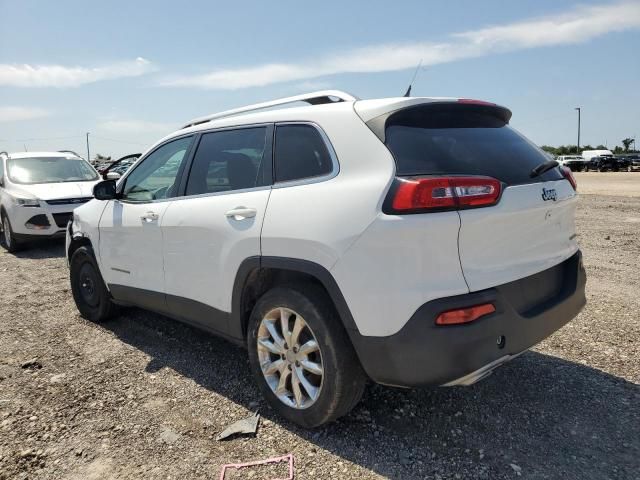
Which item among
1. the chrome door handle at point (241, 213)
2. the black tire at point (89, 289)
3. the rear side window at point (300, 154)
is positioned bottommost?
the black tire at point (89, 289)

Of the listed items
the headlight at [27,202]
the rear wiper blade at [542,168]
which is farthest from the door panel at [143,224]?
the headlight at [27,202]

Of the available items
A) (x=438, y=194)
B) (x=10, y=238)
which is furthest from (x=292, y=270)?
(x=10, y=238)

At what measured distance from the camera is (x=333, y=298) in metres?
2.56

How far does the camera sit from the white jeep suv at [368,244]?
2340 mm

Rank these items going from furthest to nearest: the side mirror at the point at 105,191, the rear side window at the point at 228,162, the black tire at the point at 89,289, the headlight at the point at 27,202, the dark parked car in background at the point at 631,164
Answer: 1. the dark parked car in background at the point at 631,164
2. the headlight at the point at 27,202
3. the black tire at the point at 89,289
4. the side mirror at the point at 105,191
5. the rear side window at the point at 228,162

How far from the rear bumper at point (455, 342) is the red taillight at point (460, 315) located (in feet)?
0.07

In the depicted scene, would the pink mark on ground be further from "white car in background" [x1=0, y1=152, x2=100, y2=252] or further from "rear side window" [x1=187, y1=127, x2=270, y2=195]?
"white car in background" [x1=0, y1=152, x2=100, y2=252]

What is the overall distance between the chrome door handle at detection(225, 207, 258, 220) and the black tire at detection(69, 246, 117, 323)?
2.21 meters

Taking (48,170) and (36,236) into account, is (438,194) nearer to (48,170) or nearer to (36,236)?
(36,236)

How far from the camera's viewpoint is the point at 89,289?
A: 4965 millimetres

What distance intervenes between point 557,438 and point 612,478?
1.21 feet

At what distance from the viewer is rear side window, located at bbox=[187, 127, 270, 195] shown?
3195 mm

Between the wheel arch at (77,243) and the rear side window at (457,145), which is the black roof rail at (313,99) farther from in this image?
the wheel arch at (77,243)

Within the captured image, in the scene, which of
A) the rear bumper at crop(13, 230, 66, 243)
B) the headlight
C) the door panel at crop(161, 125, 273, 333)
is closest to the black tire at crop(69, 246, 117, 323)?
the door panel at crop(161, 125, 273, 333)
